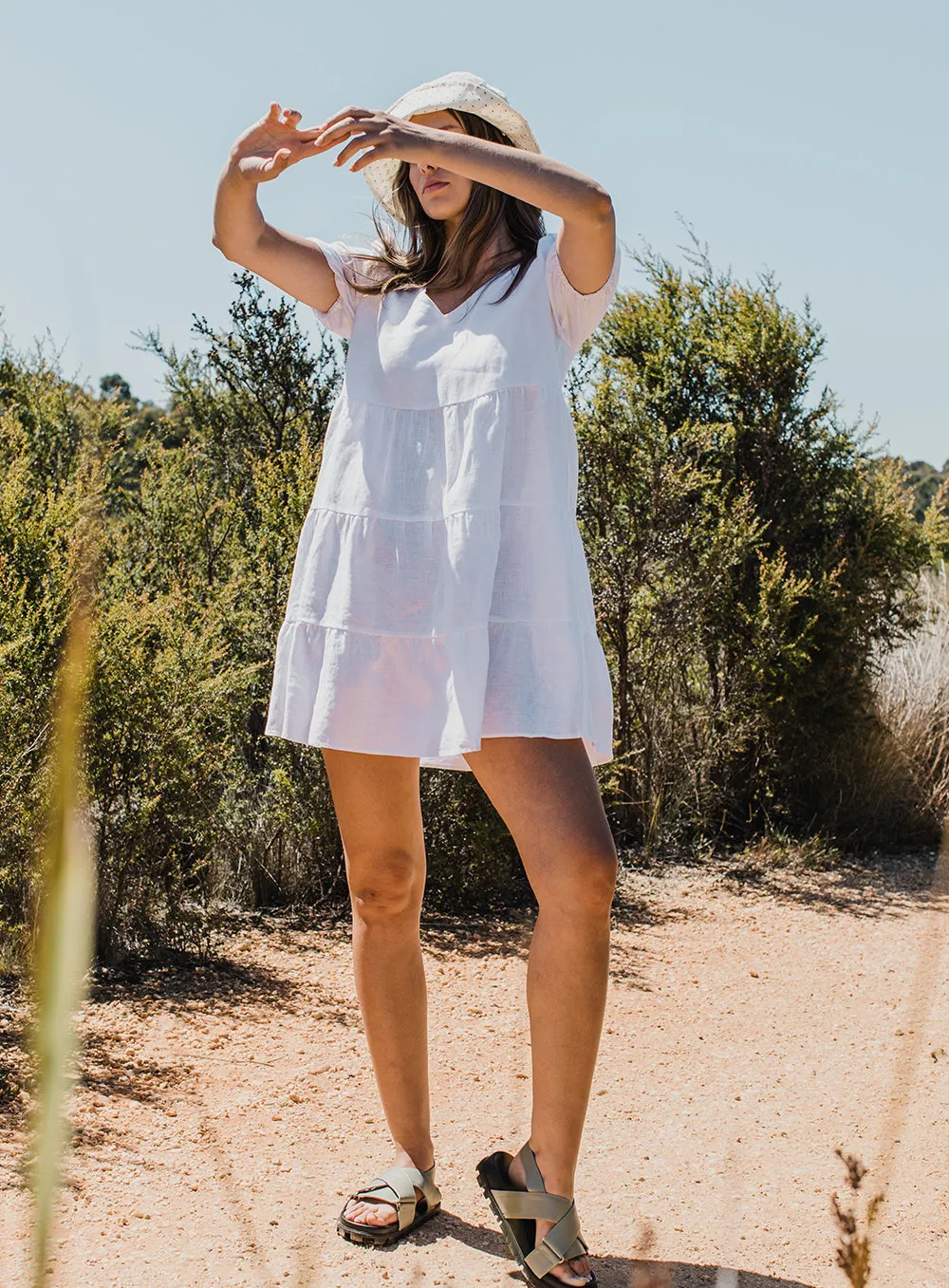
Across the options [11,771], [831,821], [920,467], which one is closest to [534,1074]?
[11,771]

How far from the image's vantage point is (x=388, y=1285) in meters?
2.01

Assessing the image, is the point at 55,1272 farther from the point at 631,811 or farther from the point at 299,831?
the point at 631,811

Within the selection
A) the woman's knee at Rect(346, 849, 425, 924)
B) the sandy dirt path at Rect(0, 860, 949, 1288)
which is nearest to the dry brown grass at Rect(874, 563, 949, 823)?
the sandy dirt path at Rect(0, 860, 949, 1288)

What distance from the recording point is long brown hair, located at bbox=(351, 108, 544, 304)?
85.3 inches

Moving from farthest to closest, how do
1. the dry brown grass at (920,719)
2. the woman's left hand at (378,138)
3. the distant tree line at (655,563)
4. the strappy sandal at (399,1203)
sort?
the dry brown grass at (920,719) → the distant tree line at (655,563) → the strappy sandal at (399,1203) → the woman's left hand at (378,138)

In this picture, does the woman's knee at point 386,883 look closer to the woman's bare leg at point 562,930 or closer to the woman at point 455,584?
the woman at point 455,584

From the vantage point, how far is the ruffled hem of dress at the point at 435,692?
1.91 m

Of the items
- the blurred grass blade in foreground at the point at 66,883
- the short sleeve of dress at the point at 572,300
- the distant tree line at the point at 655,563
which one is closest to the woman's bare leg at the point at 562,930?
the short sleeve of dress at the point at 572,300

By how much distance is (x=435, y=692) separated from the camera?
197 centimetres

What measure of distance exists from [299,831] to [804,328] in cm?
351

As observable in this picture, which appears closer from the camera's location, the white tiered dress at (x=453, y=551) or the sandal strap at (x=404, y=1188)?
the white tiered dress at (x=453, y=551)

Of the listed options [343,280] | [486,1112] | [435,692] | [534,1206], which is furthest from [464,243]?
[486,1112]

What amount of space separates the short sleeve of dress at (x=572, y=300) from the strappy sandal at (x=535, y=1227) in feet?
4.37

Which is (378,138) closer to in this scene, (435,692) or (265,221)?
(265,221)
